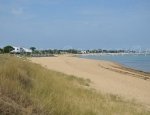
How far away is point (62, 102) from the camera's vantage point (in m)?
7.51

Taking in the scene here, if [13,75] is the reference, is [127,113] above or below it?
below

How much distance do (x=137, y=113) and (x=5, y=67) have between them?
143 inches

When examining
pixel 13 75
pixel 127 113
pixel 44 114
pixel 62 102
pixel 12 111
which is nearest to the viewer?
pixel 12 111

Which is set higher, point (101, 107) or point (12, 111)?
point (12, 111)

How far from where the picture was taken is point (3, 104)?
18.1 feet

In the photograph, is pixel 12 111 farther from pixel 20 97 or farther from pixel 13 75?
pixel 13 75

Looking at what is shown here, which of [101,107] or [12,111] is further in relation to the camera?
[101,107]

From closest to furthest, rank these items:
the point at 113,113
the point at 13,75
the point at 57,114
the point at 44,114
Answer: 1. the point at 44,114
2. the point at 57,114
3. the point at 13,75
4. the point at 113,113

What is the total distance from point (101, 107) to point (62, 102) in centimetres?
204

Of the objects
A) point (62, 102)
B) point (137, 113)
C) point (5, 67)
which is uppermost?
point (5, 67)

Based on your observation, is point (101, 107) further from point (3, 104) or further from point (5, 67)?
point (3, 104)

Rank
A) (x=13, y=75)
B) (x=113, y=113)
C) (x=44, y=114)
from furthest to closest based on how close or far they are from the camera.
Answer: (x=113, y=113) < (x=13, y=75) < (x=44, y=114)

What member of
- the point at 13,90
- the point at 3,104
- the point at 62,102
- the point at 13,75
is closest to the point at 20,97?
the point at 13,90

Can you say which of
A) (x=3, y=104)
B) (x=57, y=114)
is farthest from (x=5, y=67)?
(x=3, y=104)
